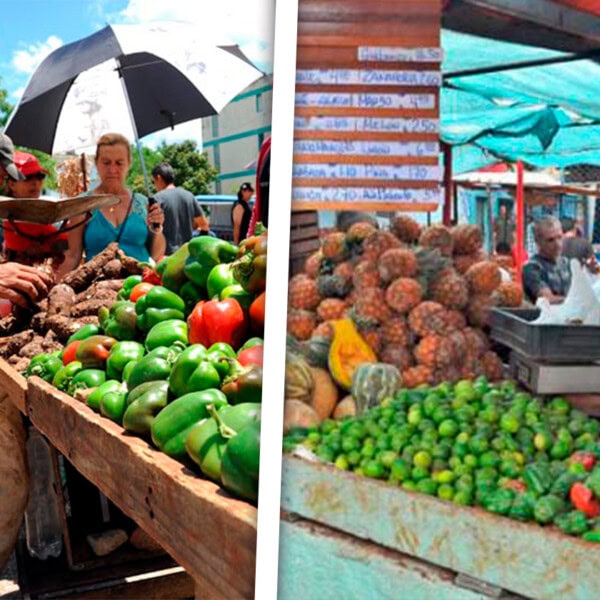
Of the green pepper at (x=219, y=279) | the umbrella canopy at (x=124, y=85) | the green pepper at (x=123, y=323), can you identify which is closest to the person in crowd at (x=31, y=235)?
the umbrella canopy at (x=124, y=85)

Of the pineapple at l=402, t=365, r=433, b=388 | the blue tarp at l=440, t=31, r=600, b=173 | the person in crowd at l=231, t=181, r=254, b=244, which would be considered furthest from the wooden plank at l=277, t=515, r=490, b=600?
the person in crowd at l=231, t=181, r=254, b=244

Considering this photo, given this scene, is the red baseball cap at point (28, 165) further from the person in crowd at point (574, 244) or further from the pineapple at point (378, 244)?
the person in crowd at point (574, 244)

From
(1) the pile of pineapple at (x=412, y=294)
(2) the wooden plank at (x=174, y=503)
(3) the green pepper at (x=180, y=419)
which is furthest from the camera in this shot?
(1) the pile of pineapple at (x=412, y=294)

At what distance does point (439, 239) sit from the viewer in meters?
1.97

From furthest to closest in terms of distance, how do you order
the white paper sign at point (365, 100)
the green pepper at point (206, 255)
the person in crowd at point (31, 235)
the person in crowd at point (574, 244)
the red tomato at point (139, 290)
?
the person in crowd at point (31, 235), the red tomato at point (139, 290), the green pepper at point (206, 255), the person in crowd at point (574, 244), the white paper sign at point (365, 100)

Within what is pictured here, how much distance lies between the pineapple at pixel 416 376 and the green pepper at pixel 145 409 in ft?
1.93

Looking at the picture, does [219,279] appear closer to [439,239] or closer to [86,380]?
[86,380]

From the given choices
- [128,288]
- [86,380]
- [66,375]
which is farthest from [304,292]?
[128,288]

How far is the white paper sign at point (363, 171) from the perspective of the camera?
1.64m

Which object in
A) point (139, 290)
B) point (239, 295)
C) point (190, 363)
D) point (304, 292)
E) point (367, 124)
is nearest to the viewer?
point (367, 124)

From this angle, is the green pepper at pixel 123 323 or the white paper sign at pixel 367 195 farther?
the green pepper at pixel 123 323

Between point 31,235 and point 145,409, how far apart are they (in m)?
2.56

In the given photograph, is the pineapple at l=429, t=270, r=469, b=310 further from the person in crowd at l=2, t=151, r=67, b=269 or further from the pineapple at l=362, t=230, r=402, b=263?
the person in crowd at l=2, t=151, r=67, b=269

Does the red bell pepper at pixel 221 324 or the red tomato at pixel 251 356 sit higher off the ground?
the red bell pepper at pixel 221 324
